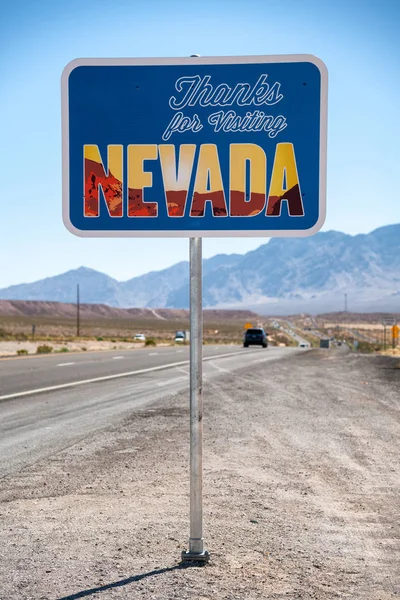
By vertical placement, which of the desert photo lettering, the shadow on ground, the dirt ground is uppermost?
the desert photo lettering

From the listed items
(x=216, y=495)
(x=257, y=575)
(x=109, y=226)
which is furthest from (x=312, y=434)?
(x=109, y=226)

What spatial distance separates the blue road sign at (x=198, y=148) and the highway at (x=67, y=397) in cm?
444

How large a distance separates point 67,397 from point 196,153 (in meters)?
11.3

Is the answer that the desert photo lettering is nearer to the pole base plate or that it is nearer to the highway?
the pole base plate

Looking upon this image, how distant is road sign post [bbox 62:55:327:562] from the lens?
4.24 m

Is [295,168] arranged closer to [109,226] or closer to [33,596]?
[109,226]

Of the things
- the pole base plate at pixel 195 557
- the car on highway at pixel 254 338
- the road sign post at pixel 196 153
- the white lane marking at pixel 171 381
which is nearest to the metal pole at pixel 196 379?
the road sign post at pixel 196 153

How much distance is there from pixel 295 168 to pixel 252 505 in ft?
10.5

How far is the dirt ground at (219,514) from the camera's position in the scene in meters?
4.15

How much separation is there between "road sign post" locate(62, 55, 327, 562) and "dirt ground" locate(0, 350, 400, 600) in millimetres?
559

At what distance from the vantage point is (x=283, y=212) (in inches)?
167

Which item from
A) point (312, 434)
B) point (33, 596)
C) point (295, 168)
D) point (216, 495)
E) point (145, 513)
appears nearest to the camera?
point (33, 596)

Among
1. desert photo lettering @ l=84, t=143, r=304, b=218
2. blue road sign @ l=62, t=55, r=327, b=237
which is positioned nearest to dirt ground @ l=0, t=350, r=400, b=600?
blue road sign @ l=62, t=55, r=327, b=237

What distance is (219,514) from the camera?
18.9 feet
